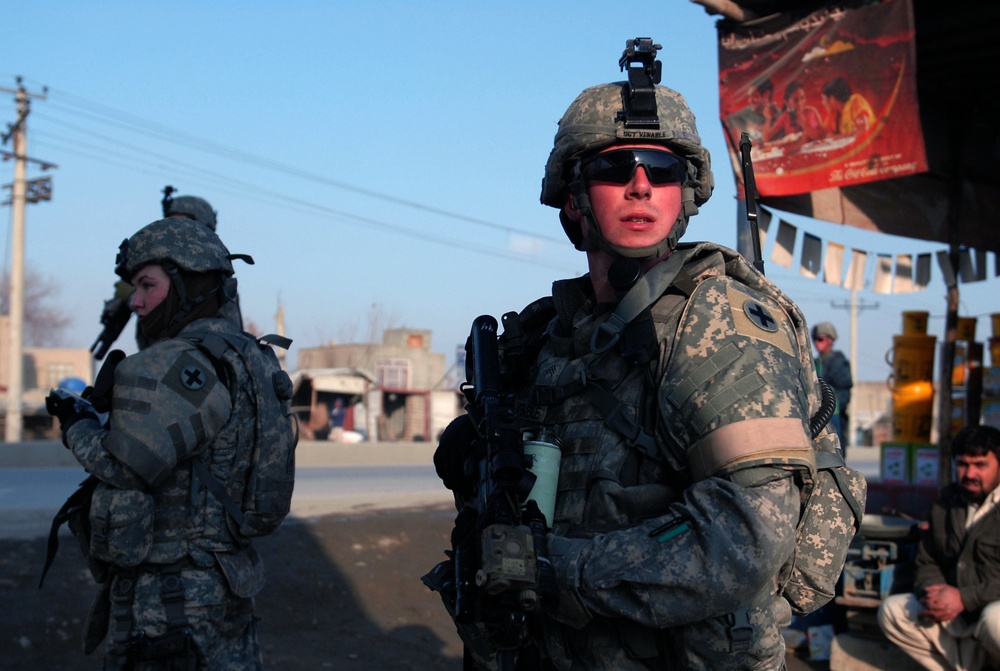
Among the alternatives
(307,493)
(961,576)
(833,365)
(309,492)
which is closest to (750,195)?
(961,576)

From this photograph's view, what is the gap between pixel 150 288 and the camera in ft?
12.1

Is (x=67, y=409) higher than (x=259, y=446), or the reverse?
(x=67, y=409)

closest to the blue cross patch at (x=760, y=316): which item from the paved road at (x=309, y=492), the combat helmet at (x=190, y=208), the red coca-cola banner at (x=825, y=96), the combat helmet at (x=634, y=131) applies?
the combat helmet at (x=634, y=131)

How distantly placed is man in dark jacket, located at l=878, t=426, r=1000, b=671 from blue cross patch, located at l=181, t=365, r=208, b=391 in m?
4.23

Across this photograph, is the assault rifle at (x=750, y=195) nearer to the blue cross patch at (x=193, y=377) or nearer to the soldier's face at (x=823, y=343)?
the blue cross patch at (x=193, y=377)

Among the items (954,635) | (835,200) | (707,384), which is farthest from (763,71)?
(707,384)

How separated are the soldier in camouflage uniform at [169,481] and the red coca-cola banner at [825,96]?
388cm

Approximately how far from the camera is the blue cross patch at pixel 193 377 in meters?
3.42

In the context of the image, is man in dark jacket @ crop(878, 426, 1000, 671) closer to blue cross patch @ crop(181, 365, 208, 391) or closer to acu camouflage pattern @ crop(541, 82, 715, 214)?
acu camouflage pattern @ crop(541, 82, 715, 214)

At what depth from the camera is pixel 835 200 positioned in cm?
724

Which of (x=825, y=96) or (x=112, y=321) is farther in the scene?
(x=825, y=96)

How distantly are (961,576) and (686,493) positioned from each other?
14.5 ft

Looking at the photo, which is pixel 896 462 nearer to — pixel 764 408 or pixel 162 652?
pixel 162 652

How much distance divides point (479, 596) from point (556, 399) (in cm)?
51
